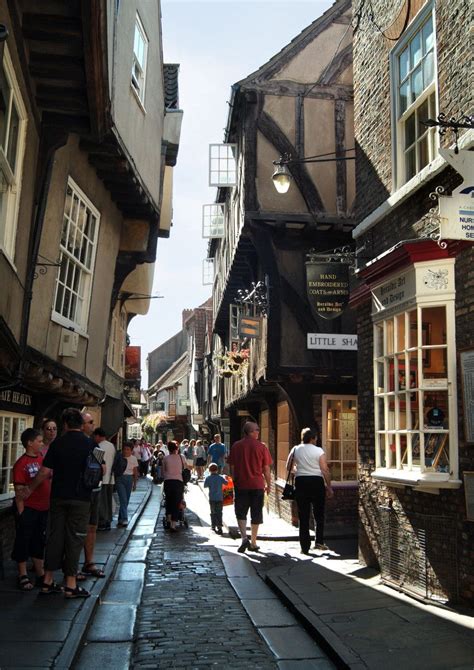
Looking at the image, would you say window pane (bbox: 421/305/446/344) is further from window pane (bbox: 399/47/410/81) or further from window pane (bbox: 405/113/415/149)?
window pane (bbox: 399/47/410/81)

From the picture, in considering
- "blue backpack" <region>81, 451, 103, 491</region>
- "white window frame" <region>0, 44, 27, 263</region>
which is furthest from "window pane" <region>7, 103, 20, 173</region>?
"blue backpack" <region>81, 451, 103, 491</region>

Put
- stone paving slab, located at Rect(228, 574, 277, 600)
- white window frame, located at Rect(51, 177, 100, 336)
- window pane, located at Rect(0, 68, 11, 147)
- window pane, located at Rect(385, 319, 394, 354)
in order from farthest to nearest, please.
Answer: white window frame, located at Rect(51, 177, 100, 336) < window pane, located at Rect(385, 319, 394, 354) < stone paving slab, located at Rect(228, 574, 277, 600) < window pane, located at Rect(0, 68, 11, 147)

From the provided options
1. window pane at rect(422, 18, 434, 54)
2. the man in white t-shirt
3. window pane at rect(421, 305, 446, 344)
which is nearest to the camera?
window pane at rect(421, 305, 446, 344)

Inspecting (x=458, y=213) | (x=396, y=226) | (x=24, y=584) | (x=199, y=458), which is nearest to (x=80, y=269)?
(x=396, y=226)

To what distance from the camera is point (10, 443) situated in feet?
31.3

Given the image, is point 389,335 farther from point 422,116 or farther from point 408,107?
point 408,107

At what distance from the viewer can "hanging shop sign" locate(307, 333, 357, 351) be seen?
13.7 m

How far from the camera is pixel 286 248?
1435 centimetres

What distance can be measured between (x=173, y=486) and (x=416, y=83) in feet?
25.7

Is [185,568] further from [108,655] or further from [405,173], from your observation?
[405,173]

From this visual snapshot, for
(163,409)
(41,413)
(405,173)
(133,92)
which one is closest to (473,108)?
(405,173)

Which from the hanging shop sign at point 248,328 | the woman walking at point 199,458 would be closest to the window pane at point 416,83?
the hanging shop sign at point 248,328

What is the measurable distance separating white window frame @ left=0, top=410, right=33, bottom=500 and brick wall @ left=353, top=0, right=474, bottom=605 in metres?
4.51

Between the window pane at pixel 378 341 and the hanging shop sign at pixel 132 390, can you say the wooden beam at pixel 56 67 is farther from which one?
the hanging shop sign at pixel 132 390
